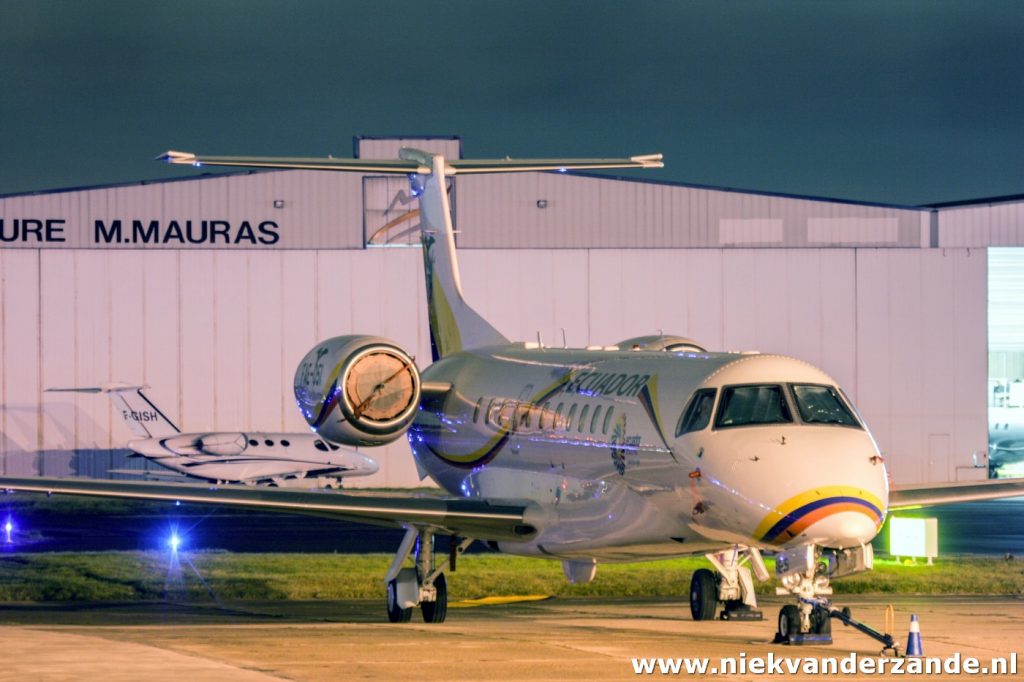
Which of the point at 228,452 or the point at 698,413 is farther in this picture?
the point at 228,452

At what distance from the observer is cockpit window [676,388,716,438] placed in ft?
55.2

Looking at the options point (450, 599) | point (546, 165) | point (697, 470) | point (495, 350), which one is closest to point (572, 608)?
point (450, 599)

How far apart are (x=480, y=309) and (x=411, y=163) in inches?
827

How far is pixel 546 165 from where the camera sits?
26.8m

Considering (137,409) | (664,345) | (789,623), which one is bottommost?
(789,623)

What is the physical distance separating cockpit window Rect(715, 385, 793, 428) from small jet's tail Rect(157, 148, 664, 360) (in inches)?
358

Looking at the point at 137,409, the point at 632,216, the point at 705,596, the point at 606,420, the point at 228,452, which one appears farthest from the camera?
the point at 632,216

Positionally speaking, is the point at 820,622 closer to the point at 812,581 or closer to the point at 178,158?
the point at 812,581

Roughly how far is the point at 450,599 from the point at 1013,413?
4022 cm

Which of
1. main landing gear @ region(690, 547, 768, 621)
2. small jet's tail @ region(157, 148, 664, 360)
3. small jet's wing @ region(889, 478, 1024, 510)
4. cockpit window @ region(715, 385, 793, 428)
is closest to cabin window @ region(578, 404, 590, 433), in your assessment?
main landing gear @ region(690, 547, 768, 621)

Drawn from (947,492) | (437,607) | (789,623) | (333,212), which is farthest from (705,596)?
(333,212)

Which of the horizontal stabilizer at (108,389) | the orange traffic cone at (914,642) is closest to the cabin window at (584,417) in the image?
the orange traffic cone at (914,642)

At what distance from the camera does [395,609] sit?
20875mm

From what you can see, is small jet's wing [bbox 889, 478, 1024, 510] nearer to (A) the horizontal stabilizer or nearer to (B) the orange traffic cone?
(B) the orange traffic cone
